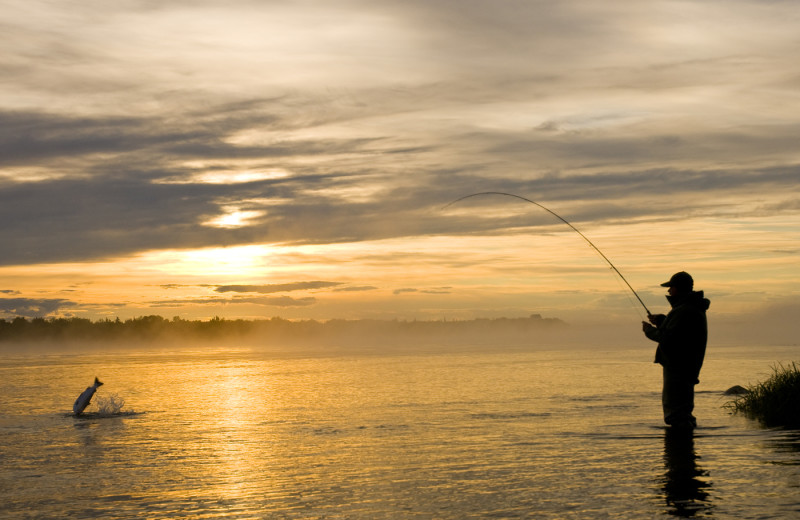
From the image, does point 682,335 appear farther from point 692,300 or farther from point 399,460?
point 399,460

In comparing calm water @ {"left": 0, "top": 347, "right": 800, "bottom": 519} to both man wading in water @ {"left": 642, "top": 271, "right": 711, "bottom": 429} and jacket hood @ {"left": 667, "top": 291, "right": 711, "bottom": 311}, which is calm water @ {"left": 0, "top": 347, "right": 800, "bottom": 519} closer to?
man wading in water @ {"left": 642, "top": 271, "right": 711, "bottom": 429}

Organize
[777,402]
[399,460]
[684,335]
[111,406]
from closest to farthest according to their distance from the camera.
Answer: [684,335] → [399,460] → [777,402] → [111,406]

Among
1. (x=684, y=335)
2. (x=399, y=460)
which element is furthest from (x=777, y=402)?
(x=399, y=460)

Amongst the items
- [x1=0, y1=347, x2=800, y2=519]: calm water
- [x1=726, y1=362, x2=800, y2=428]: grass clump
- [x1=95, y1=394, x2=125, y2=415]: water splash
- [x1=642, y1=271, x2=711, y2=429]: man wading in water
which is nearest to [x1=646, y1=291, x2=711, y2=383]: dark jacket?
[x1=642, y1=271, x2=711, y2=429]: man wading in water

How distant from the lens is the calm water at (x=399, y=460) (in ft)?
30.1

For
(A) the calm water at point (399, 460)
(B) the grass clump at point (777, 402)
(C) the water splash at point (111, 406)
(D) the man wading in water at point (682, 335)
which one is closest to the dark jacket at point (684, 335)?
(D) the man wading in water at point (682, 335)

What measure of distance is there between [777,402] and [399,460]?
7847 millimetres

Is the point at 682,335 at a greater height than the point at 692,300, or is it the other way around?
the point at 692,300

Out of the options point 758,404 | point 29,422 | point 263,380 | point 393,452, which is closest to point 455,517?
point 393,452

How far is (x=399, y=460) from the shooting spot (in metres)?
12.6

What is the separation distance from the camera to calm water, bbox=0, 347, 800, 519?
30.1 ft

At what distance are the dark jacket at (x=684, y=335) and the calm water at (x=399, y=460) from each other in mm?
1270

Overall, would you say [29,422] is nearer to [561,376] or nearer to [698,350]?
[698,350]

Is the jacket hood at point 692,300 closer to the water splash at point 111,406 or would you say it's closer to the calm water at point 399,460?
the calm water at point 399,460
